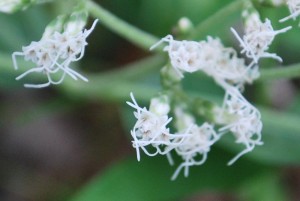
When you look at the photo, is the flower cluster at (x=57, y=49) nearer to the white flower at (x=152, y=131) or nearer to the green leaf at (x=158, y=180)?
the white flower at (x=152, y=131)

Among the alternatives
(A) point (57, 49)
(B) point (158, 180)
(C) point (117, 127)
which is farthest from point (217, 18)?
(C) point (117, 127)

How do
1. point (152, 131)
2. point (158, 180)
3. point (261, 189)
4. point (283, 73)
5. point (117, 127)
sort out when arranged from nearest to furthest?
point (152, 131) < point (283, 73) < point (158, 180) < point (261, 189) < point (117, 127)

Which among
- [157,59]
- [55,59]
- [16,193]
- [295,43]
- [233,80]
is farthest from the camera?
[16,193]

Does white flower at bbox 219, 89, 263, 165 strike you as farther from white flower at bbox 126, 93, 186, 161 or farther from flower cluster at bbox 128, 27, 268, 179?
white flower at bbox 126, 93, 186, 161

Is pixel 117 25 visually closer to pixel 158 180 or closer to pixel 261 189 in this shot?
pixel 158 180

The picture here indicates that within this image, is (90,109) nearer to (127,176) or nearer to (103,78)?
(103,78)

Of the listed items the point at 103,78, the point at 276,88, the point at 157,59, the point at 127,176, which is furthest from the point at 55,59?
the point at 276,88

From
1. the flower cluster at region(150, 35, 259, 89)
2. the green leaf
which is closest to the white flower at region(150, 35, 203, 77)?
the flower cluster at region(150, 35, 259, 89)
